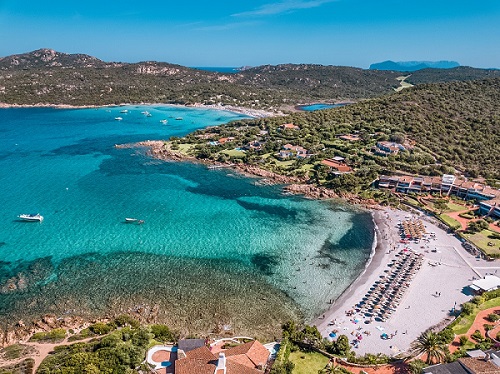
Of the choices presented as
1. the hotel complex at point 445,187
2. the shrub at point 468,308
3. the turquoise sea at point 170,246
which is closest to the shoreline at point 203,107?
the turquoise sea at point 170,246

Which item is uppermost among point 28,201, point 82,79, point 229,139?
point 82,79

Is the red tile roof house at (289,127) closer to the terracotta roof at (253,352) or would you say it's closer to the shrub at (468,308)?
the shrub at (468,308)

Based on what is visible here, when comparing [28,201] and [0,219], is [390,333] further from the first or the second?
[28,201]

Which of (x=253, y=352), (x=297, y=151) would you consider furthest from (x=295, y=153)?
(x=253, y=352)

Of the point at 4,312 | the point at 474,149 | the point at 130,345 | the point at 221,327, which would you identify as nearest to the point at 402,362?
the point at 221,327

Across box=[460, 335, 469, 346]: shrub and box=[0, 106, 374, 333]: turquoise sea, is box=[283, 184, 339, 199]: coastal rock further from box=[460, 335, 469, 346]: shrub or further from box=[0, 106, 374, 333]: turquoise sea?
box=[460, 335, 469, 346]: shrub

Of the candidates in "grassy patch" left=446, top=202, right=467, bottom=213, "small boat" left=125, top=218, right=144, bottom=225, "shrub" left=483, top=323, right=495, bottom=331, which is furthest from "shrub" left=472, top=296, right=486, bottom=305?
"small boat" left=125, top=218, right=144, bottom=225
